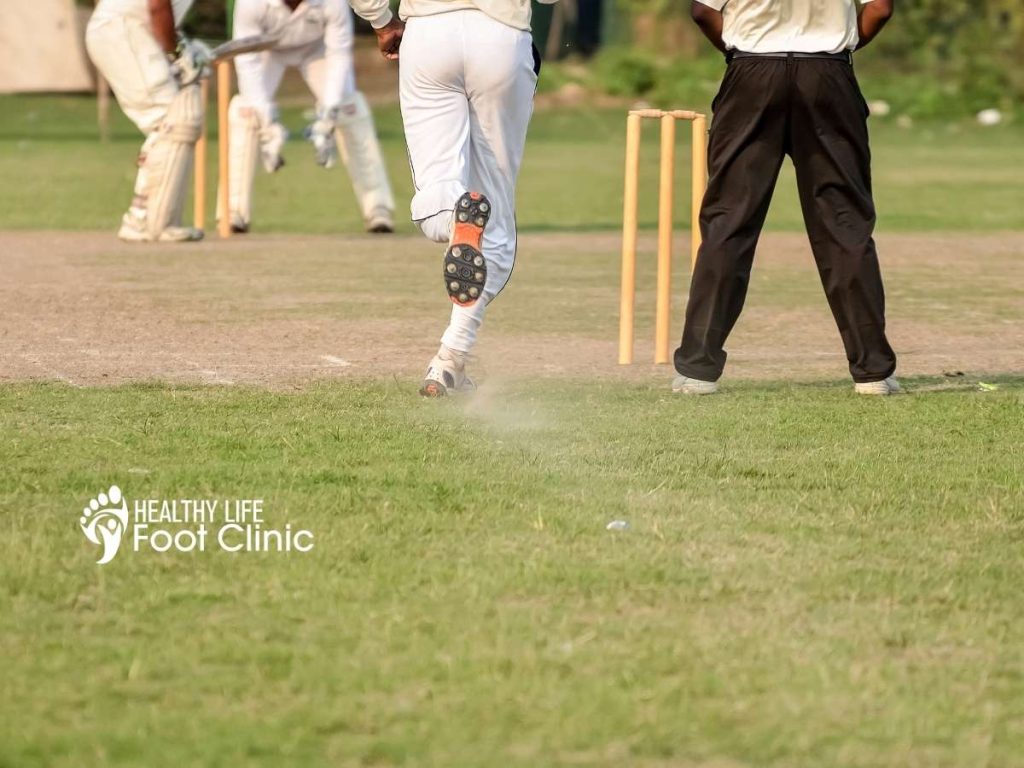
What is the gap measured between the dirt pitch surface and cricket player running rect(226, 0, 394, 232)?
1.69ft

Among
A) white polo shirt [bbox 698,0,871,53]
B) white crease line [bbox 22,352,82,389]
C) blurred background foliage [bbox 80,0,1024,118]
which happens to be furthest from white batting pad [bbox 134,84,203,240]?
blurred background foliage [bbox 80,0,1024,118]

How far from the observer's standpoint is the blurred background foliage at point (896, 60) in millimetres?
35781

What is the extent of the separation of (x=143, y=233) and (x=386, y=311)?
3.97 m

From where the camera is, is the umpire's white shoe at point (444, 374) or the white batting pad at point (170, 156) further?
the white batting pad at point (170, 156)

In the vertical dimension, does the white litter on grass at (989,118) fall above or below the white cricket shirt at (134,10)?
below

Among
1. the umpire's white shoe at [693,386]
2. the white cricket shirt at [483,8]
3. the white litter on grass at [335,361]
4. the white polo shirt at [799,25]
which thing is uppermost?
the white cricket shirt at [483,8]

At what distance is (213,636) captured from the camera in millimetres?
4430

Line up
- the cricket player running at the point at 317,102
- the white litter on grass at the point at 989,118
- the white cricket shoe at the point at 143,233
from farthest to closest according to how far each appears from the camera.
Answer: the white litter on grass at the point at 989,118 < the cricket player running at the point at 317,102 < the white cricket shoe at the point at 143,233

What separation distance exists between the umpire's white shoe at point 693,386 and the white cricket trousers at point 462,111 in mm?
787

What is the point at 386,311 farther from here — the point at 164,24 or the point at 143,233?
the point at 143,233

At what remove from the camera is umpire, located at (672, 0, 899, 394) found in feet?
25.7

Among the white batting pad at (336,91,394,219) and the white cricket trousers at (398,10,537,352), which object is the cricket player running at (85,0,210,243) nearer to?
the white batting pad at (336,91,394,219)

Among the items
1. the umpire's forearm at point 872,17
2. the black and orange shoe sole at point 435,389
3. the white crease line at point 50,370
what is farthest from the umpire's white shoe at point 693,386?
the white crease line at point 50,370

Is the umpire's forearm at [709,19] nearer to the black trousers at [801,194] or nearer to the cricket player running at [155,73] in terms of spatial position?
the black trousers at [801,194]
